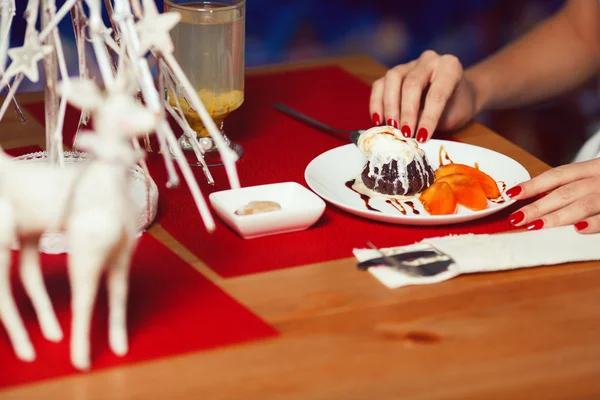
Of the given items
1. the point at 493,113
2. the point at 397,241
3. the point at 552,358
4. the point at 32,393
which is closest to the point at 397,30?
the point at 493,113

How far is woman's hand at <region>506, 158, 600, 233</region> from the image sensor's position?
39.8 inches

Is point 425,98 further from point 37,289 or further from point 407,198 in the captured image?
point 37,289

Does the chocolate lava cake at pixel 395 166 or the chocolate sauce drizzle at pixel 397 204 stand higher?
the chocolate lava cake at pixel 395 166

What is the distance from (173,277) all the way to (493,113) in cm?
190

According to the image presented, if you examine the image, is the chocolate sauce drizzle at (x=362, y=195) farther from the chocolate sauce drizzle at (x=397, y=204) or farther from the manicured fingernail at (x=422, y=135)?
the manicured fingernail at (x=422, y=135)

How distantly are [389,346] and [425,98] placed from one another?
2.10ft

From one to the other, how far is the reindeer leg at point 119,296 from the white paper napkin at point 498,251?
0.91 ft

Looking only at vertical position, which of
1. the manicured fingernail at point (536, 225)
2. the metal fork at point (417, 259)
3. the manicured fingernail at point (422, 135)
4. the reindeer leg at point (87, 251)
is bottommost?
the manicured fingernail at point (536, 225)

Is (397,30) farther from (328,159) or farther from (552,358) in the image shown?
(552,358)

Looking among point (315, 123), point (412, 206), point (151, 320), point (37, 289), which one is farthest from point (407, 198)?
point (37, 289)

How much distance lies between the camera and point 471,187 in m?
1.05

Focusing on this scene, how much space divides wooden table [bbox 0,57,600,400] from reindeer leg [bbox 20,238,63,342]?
6cm

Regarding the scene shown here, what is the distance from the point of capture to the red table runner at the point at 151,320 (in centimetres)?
72

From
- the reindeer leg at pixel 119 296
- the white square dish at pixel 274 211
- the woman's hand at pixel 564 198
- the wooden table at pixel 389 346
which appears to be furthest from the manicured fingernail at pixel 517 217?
the reindeer leg at pixel 119 296
